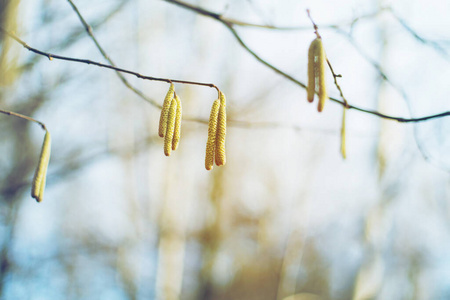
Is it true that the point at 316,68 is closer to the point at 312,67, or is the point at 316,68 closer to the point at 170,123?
the point at 312,67

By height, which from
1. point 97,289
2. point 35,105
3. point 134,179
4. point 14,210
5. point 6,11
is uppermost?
point 6,11

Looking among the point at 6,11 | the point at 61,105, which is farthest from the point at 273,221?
the point at 6,11

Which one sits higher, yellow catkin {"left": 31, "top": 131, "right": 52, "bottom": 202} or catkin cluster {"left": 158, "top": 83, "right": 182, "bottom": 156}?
catkin cluster {"left": 158, "top": 83, "right": 182, "bottom": 156}

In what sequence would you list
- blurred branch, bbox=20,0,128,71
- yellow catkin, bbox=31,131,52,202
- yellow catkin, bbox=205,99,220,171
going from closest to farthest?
yellow catkin, bbox=31,131,52,202 < yellow catkin, bbox=205,99,220,171 < blurred branch, bbox=20,0,128,71

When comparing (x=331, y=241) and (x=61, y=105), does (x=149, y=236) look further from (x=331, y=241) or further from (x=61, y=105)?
(x=331, y=241)

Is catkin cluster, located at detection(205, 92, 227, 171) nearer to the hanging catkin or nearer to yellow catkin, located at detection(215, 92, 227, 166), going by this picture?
yellow catkin, located at detection(215, 92, 227, 166)

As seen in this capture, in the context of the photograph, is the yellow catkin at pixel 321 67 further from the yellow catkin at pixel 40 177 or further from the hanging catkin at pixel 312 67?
the yellow catkin at pixel 40 177

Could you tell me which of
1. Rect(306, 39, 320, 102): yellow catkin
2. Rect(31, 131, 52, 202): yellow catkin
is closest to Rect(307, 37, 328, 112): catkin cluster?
Rect(306, 39, 320, 102): yellow catkin
